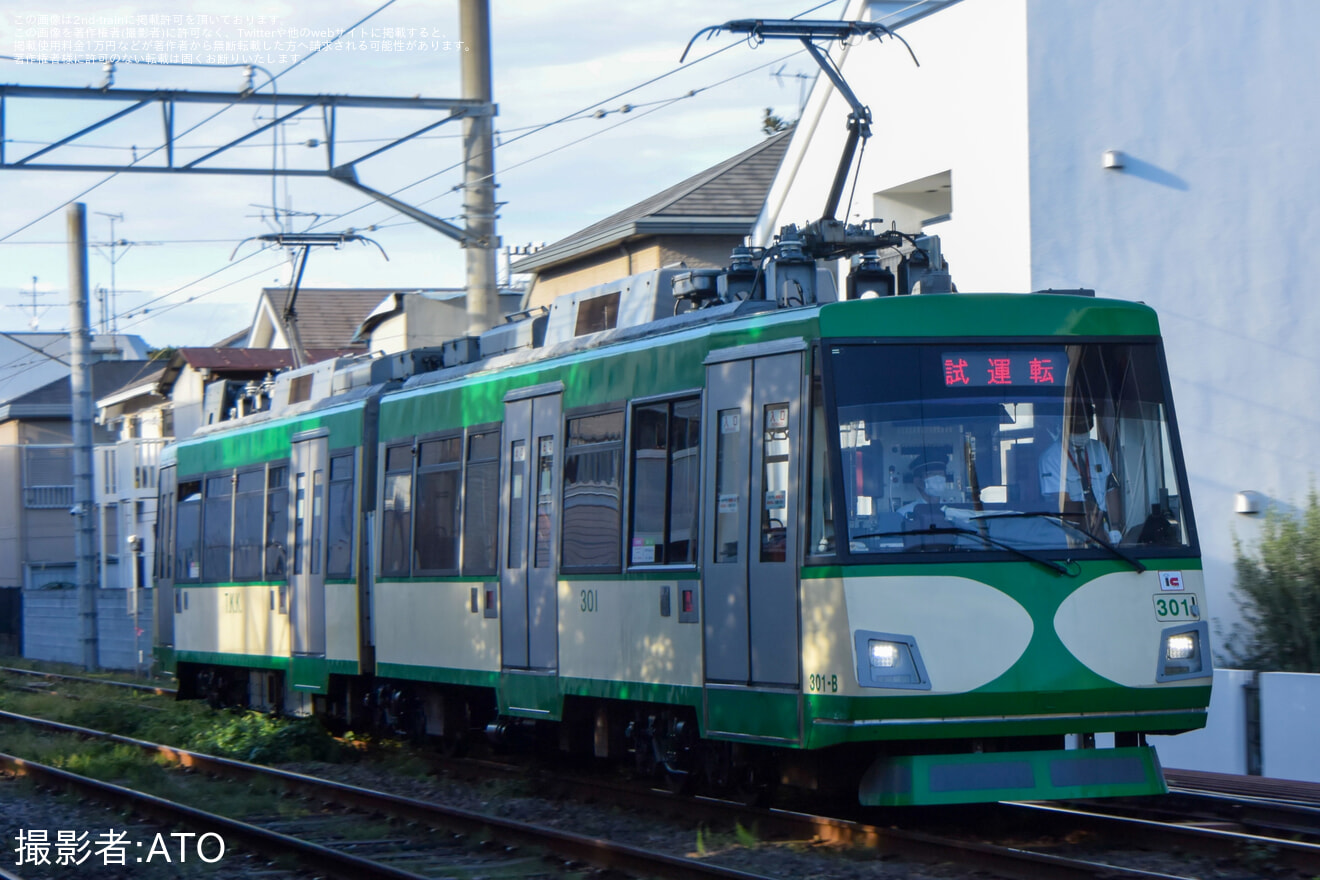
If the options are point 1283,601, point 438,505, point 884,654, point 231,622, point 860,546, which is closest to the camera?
point 884,654

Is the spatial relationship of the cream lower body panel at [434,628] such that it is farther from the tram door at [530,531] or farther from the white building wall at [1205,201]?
the white building wall at [1205,201]

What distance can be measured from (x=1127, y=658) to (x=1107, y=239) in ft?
32.5

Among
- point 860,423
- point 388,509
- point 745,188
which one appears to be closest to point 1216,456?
point 388,509

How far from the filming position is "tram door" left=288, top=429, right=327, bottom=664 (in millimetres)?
17062

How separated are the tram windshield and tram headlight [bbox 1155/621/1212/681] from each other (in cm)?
46

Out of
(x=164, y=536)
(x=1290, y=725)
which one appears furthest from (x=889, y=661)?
(x=164, y=536)

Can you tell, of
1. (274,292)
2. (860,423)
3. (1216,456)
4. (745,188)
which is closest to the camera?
(860,423)

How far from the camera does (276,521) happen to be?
18.5 meters

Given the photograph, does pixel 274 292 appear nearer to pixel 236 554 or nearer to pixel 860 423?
pixel 236 554

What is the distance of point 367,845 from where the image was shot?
35.8 ft

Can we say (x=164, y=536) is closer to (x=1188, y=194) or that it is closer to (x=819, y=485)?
(x=1188, y=194)

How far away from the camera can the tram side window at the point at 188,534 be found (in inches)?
842

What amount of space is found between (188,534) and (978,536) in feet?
48.0

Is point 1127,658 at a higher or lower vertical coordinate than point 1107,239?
lower
